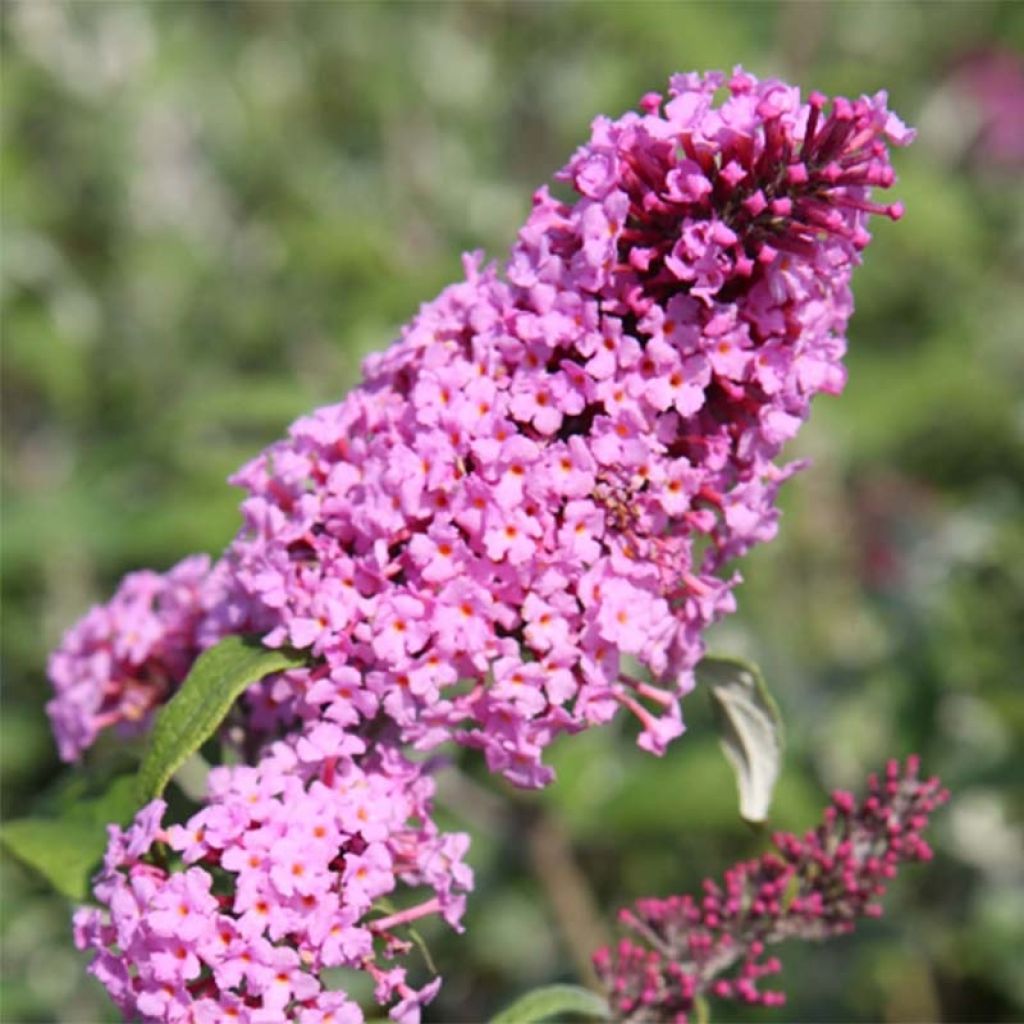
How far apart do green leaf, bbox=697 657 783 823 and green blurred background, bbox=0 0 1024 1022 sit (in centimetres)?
114

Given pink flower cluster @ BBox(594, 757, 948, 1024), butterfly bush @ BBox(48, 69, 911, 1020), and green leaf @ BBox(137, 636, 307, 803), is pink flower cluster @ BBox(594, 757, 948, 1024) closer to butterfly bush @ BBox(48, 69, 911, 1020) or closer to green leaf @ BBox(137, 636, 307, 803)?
butterfly bush @ BBox(48, 69, 911, 1020)

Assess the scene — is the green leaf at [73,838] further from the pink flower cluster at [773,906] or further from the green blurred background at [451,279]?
the pink flower cluster at [773,906]

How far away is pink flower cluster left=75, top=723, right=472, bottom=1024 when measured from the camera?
1.78 metres

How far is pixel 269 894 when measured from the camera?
179cm

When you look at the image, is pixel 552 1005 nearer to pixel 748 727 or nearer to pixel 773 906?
pixel 773 906

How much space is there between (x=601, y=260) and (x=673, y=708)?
0.59 meters

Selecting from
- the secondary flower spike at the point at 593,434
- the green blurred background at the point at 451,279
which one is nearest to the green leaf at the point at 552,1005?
the secondary flower spike at the point at 593,434

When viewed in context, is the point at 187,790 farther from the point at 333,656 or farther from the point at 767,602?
the point at 767,602

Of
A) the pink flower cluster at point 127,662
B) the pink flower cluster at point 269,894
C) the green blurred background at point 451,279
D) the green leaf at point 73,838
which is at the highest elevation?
the green blurred background at point 451,279

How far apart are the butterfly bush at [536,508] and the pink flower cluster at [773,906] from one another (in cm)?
29

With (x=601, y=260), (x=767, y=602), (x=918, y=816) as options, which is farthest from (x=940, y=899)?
(x=601, y=260)

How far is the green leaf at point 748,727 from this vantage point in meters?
2.18

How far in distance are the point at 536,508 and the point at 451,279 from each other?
2515 mm

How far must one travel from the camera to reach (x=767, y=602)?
4668 millimetres
